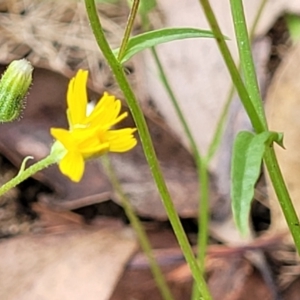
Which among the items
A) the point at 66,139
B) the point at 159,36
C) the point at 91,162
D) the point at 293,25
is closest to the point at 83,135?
the point at 66,139

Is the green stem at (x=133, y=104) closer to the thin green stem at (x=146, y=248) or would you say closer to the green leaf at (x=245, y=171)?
the green leaf at (x=245, y=171)

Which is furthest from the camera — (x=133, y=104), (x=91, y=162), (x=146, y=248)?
(x=91, y=162)

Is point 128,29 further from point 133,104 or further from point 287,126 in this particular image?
point 287,126

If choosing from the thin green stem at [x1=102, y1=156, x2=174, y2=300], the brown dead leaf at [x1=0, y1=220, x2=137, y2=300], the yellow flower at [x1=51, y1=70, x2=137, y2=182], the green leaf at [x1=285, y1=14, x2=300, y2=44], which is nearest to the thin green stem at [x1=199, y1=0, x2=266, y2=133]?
the yellow flower at [x1=51, y1=70, x2=137, y2=182]

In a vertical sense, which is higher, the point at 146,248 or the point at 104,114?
the point at 104,114

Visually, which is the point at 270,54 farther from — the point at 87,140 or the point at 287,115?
the point at 87,140

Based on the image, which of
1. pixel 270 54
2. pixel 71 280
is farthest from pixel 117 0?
pixel 71 280
